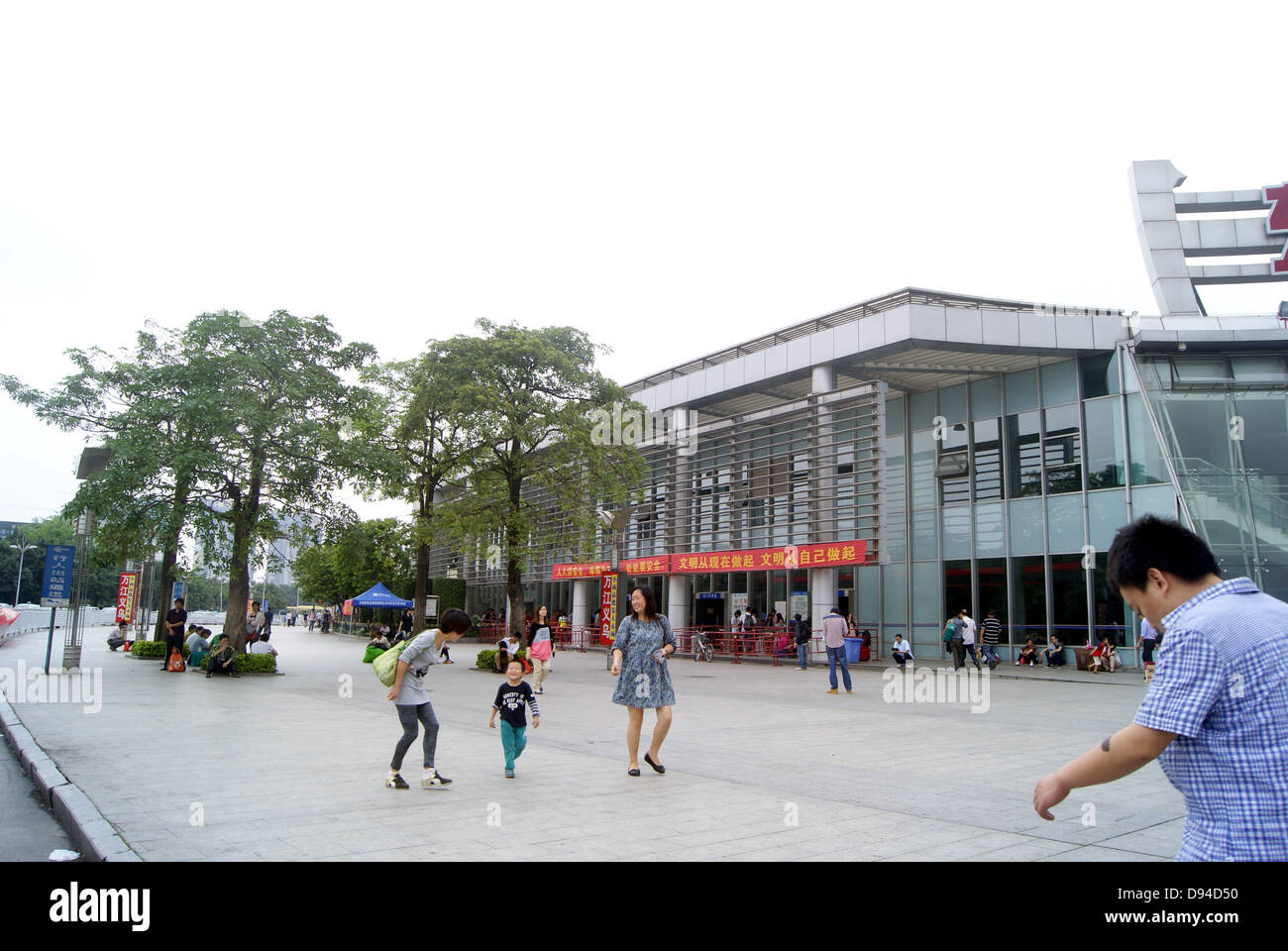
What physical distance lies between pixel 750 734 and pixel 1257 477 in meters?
19.2

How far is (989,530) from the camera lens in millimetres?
27203

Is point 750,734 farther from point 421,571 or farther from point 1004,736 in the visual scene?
point 421,571

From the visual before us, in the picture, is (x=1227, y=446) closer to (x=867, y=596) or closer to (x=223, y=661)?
(x=867, y=596)

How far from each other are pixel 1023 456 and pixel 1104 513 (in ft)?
10.1

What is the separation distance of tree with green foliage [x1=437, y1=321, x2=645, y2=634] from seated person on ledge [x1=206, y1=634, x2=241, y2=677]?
18.8ft

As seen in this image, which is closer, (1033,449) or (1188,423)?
(1188,423)

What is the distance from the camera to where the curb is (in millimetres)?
5242

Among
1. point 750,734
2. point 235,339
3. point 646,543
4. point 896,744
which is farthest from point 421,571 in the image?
point 896,744

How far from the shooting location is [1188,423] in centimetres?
2369

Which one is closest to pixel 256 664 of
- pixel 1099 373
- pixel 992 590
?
pixel 992 590

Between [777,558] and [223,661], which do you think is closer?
[223,661]

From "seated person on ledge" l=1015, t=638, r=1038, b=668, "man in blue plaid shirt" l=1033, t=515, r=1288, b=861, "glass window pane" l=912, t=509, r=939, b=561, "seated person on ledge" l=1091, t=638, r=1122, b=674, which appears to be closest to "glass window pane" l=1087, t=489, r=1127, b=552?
"seated person on ledge" l=1091, t=638, r=1122, b=674
